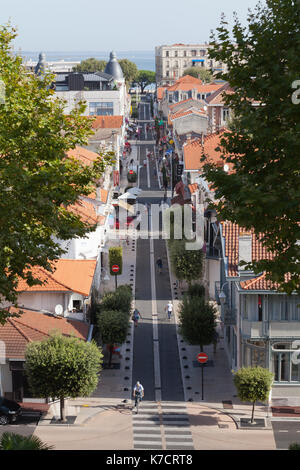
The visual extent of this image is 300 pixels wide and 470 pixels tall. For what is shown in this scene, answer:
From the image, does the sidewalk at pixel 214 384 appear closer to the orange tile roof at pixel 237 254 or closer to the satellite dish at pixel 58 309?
the orange tile roof at pixel 237 254

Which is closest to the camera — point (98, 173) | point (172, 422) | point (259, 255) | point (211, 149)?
point (98, 173)

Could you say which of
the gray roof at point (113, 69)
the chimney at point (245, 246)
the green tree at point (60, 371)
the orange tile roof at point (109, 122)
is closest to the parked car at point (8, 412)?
the green tree at point (60, 371)

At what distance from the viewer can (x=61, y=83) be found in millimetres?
123125

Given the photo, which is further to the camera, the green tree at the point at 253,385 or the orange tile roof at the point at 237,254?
the orange tile roof at the point at 237,254

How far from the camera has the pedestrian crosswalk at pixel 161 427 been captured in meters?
29.1

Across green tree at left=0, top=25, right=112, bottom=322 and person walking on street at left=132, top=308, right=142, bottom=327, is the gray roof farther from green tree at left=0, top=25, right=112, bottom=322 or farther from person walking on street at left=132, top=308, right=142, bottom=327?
green tree at left=0, top=25, right=112, bottom=322

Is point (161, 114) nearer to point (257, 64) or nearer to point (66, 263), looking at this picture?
point (66, 263)

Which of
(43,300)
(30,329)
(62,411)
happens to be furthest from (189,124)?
(62,411)

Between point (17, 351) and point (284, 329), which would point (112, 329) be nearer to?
point (17, 351)

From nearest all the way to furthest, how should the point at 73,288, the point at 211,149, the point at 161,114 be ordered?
the point at 73,288
the point at 211,149
the point at 161,114

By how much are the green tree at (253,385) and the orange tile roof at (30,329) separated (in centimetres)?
744

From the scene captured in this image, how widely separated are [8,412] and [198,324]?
1035cm

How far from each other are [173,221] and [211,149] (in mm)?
12518
